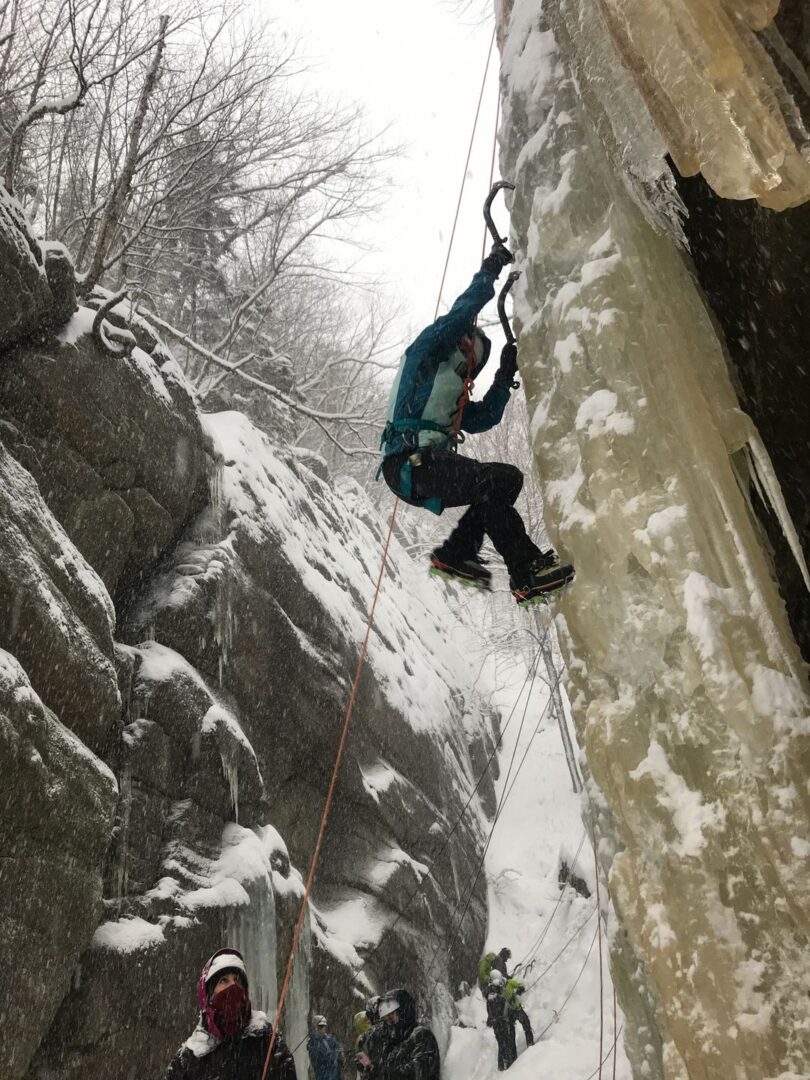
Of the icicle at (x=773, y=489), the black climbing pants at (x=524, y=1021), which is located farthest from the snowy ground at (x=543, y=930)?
the icicle at (x=773, y=489)

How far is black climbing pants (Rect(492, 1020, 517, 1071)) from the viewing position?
9172 mm

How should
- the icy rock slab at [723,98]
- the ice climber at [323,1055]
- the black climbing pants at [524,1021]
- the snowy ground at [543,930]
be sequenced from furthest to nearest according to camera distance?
the black climbing pants at [524,1021] → the snowy ground at [543,930] → the ice climber at [323,1055] → the icy rock slab at [723,98]

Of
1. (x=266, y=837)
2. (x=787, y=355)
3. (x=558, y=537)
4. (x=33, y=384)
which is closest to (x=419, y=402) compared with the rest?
(x=558, y=537)

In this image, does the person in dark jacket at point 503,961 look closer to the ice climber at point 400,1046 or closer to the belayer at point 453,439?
the ice climber at point 400,1046

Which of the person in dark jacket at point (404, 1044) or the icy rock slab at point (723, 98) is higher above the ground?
the icy rock slab at point (723, 98)

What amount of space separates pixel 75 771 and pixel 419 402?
4.04 metres

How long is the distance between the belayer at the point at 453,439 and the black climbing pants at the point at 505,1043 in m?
8.03

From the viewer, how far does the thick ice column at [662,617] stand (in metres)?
1.96

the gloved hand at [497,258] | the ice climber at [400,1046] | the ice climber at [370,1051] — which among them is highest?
the gloved hand at [497,258]

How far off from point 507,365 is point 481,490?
0.68m

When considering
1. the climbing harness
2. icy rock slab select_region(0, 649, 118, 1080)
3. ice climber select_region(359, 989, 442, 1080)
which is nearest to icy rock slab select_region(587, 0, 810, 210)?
the climbing harness

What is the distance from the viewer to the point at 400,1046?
5.75 m

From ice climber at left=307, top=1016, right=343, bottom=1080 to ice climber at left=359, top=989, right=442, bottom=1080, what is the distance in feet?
4.73

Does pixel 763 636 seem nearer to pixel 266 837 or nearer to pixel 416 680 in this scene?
pixel 266 837
